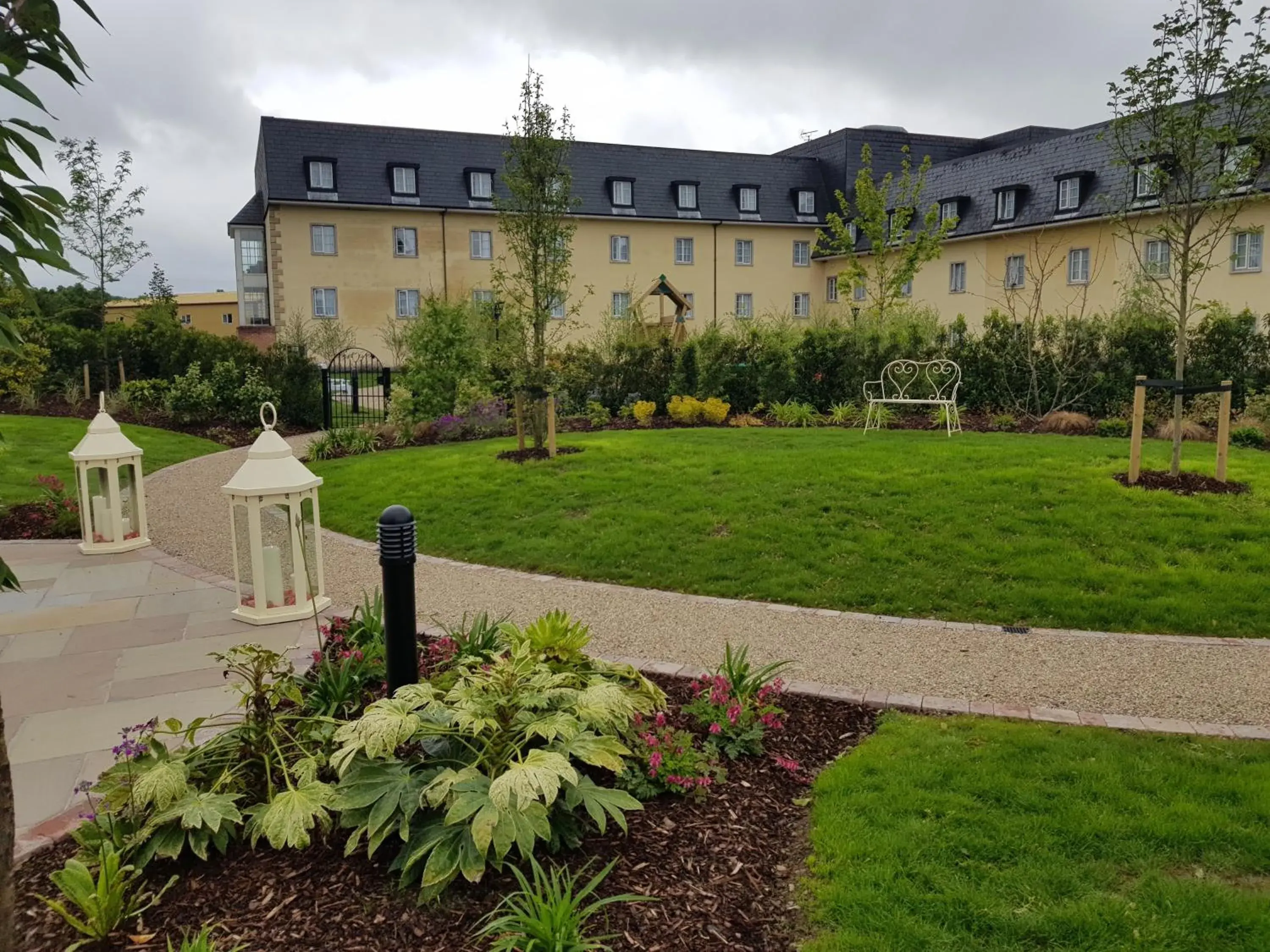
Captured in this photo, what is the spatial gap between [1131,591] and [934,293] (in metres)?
32.9

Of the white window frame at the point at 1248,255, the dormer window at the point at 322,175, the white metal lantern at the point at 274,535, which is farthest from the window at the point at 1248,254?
the dormer window at the point at 322,175

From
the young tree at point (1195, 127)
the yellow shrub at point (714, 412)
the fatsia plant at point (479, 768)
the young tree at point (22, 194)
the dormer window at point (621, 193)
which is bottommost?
the fatsia plant at point (479, 768)

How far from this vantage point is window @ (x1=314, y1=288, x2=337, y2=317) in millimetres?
38156

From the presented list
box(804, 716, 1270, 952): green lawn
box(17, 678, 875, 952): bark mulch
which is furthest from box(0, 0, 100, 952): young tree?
box(804, 716, 1270, 952): green lawn

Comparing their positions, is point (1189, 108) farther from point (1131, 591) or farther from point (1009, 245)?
point (1009, 245)

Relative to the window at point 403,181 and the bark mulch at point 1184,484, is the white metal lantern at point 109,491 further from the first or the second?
A: the window at point 403,181

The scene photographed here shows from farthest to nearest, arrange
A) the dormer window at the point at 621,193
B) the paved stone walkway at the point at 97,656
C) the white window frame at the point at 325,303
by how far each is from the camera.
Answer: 1. the dormer window at the point at 621,193
2. the white window frame at the point at 325,303
3. the paved stone walkway at the point at 97,656

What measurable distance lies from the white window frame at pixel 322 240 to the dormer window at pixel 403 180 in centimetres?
319

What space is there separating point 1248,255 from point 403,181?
31.3m

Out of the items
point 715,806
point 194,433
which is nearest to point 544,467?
point 715,806

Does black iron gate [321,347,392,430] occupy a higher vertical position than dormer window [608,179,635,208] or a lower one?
lower

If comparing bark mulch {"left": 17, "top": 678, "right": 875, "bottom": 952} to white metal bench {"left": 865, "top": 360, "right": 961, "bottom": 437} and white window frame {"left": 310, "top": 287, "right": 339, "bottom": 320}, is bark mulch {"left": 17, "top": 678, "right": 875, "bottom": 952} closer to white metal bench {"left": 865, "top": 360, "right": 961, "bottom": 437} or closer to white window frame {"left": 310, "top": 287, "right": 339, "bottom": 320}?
white metal bench {"left": 865, "top": 360, "right": 961, "bottom": 437}

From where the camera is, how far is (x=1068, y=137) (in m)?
32.8

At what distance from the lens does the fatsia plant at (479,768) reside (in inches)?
113
